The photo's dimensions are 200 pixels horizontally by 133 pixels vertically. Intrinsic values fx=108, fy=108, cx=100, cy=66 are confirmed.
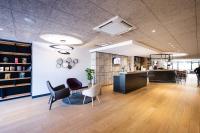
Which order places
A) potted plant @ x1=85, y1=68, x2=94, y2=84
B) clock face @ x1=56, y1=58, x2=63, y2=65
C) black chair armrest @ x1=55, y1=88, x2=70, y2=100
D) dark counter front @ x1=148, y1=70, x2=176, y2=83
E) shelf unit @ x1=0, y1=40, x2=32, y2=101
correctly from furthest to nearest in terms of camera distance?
dark counter front @ x1=148, y1=70, x2=176, y2=83 → potted plant @ x1=85, y1=68, x2=94, y2=84 → clock face @ x1=56, y1=58, x2=63, y2=65 → shelf unit @ x1=0, y1=40, x2=32, y2=101 → black chair armrest @ x1=55, y1=88, x2=70, y2=100

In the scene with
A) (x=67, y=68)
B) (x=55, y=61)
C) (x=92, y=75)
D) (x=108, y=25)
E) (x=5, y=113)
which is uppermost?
(x=108, y=25)

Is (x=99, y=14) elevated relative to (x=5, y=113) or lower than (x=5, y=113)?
elevated

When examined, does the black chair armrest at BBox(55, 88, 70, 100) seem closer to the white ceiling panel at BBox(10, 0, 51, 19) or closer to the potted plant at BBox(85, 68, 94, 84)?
the white ceiling panel at BBox(10, 0, 51, 19)

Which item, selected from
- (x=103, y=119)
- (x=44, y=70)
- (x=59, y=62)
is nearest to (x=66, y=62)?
(x=59, y=62)

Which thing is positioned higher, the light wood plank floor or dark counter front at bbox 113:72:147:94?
dark counter front at bbox 113:72:147:94

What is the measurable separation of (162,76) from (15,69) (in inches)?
403

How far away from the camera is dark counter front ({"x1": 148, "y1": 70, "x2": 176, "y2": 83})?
891 centimetres

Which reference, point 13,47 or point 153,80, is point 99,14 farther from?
point 153,80

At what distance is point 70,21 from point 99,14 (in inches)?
34.2

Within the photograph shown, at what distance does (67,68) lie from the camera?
6395 millimetres

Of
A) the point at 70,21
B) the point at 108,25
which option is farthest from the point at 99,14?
the point at 70,21

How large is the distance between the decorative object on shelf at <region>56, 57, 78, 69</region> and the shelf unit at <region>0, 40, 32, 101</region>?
4.47 feet

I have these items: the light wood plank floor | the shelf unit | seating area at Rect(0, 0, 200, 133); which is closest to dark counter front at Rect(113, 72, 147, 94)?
seating area at Rect(0, 0, 200, 133)

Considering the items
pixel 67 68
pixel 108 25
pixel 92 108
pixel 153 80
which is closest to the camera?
pixel 108 25
